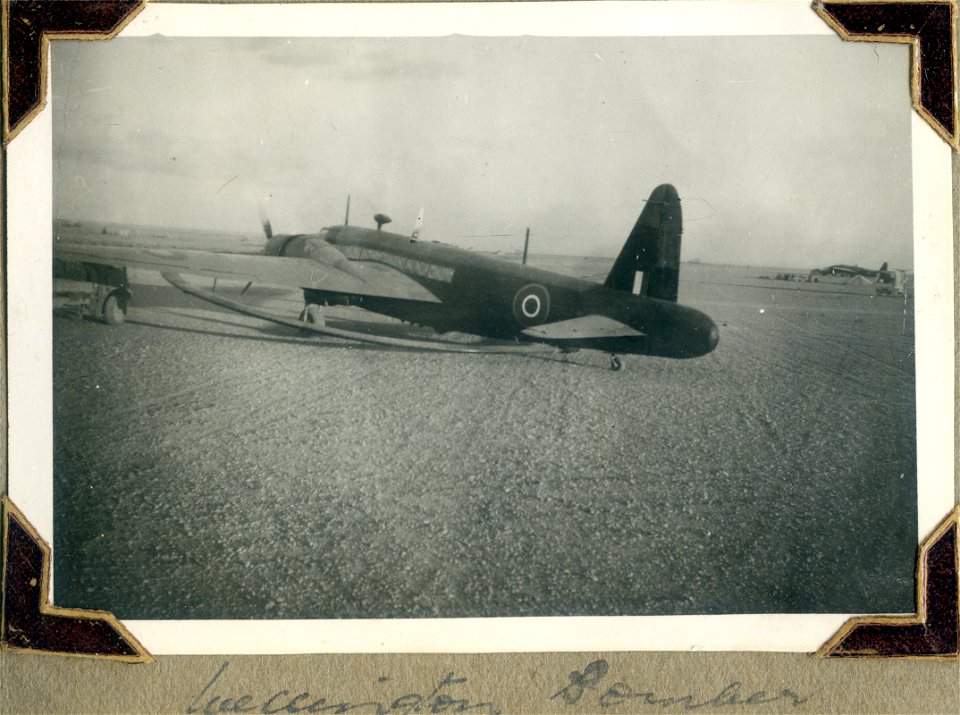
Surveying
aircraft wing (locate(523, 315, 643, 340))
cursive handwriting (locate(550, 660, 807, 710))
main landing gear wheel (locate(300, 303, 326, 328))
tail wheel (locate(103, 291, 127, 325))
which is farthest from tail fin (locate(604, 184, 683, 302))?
tail wheel (locate(103, 291, 127, 325))

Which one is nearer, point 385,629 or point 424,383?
point 385,629

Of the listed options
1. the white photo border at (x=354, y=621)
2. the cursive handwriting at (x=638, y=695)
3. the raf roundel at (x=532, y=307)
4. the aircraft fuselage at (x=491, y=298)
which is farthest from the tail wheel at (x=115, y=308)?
the cursive handwriting at (x=638, y=695)

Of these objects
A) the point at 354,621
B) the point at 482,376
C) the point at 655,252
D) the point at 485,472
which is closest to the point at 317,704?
the point at 354,621

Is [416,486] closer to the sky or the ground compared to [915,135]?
closer to the ground

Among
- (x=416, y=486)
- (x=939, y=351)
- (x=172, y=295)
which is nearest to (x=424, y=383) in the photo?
(x=416, y=486)

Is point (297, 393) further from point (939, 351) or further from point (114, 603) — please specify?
point (939, 351)

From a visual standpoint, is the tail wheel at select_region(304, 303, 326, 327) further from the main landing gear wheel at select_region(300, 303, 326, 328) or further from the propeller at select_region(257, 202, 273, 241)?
the propeller at select_region(257, 202, 273, 241)

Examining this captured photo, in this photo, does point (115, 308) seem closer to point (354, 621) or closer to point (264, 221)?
point (264, 221)

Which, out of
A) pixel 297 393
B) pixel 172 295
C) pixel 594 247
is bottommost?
pixel 297 393
